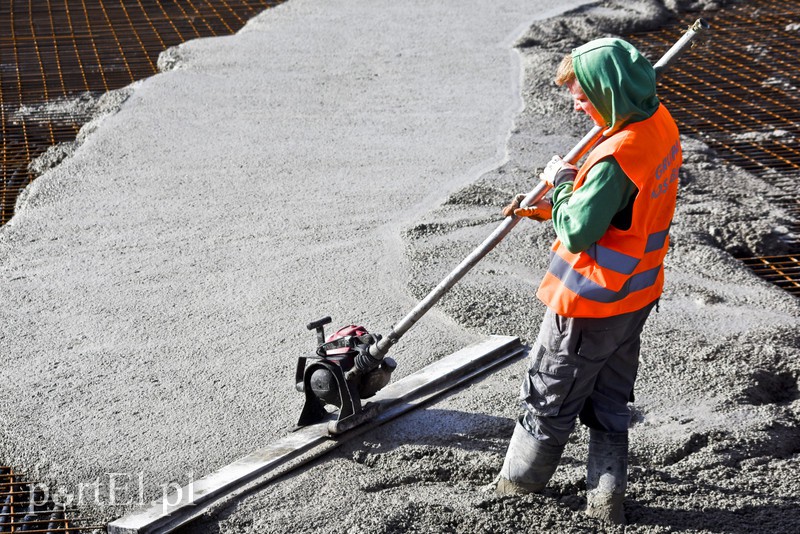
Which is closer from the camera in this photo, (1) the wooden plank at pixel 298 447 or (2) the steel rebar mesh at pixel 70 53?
(1) the wooden plank at pixel 298 447

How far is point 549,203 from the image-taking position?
3078 millimetres

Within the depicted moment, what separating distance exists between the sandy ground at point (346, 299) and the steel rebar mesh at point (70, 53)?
0.47 metres

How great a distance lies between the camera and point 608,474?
10.1ft

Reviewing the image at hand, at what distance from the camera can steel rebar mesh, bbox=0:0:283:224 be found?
7102 mm

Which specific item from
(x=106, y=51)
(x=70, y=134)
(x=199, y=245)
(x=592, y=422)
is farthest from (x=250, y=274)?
(x=106, y=51)

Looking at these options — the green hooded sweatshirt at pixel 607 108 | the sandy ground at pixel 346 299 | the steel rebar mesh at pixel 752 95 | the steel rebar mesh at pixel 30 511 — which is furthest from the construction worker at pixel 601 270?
the steel rebar mesh at pixel 752 95

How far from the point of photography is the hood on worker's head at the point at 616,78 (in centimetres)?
267

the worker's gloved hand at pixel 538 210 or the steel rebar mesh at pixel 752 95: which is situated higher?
the worker's gloved hand at pixel 538 210

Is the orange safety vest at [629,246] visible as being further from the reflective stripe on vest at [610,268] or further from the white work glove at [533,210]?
the white work glove at [533,210]

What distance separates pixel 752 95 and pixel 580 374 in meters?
5.57

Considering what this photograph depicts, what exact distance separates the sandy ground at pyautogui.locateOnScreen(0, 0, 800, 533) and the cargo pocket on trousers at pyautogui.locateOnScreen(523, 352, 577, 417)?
377mm

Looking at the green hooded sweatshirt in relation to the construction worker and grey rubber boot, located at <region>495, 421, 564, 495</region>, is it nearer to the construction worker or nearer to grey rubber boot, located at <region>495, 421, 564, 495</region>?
the construction worker

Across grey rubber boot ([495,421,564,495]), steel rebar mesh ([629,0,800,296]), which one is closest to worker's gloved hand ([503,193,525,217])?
grey rubber boot ([495,421,564,495])

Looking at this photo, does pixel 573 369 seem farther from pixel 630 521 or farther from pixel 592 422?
pixel 630 521
